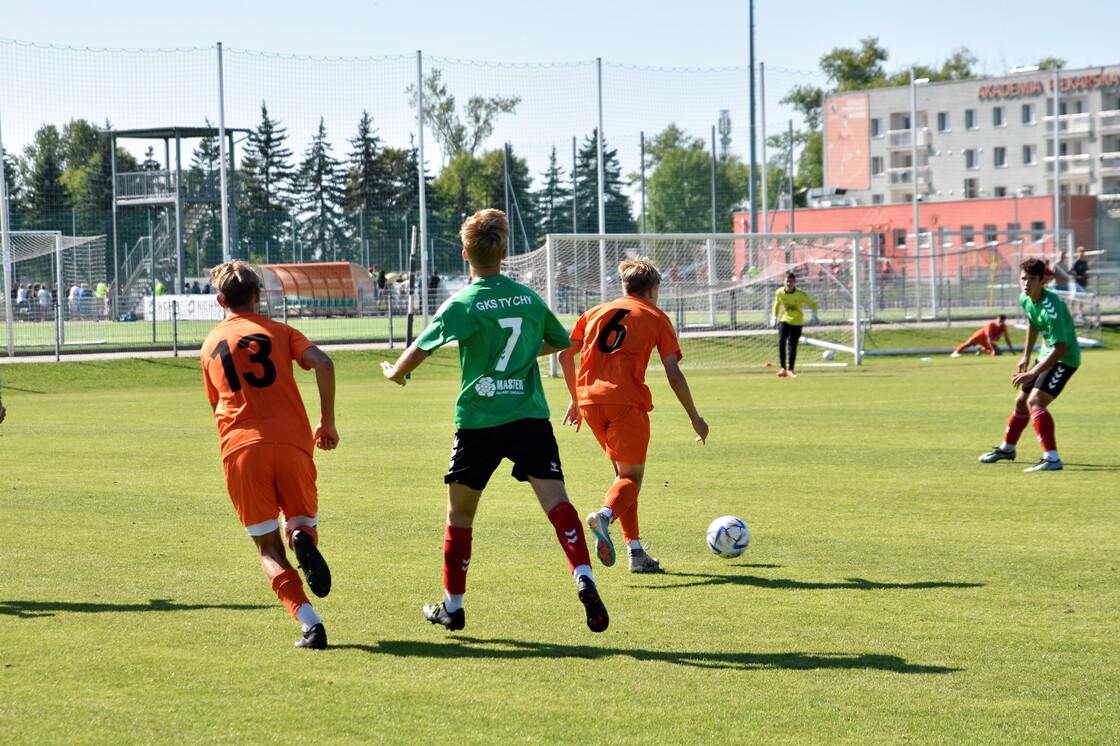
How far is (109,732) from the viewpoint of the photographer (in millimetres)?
3938

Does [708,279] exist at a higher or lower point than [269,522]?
higher

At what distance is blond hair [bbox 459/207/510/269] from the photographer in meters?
5.20

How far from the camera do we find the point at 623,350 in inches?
265

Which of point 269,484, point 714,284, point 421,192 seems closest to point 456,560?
point 269,484

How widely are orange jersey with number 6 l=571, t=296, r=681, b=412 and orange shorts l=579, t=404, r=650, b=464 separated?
49 mm

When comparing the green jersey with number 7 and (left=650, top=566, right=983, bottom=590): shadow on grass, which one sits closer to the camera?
the green jersey with number 7

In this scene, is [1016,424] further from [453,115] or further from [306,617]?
[453,115]

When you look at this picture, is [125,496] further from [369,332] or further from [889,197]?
[889,197]

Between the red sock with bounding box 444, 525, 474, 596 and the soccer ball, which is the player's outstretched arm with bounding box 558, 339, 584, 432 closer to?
the red sock with bounding box 444, 525, 474, 596

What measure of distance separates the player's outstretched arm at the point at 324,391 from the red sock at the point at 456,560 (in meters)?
0.68

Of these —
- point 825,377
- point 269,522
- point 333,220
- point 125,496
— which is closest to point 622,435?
point 269,522

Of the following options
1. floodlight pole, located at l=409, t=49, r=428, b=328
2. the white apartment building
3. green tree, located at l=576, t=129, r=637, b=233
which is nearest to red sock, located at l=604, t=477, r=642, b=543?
floodlight pole, located at l=409, t=49, r=428, b=328

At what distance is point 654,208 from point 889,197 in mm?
42594

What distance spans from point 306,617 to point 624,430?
232 cm
